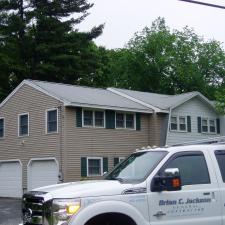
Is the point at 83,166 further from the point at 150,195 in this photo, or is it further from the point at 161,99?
the point at 150,195

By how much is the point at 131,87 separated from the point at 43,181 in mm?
30625

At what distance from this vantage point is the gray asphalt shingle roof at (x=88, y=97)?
28625 mm

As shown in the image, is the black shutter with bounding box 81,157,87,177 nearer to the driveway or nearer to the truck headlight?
the driveway

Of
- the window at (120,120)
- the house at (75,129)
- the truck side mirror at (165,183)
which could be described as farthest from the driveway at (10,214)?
the truck side mirror at (165,183)

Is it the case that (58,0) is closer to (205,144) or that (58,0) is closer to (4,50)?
(4,50)

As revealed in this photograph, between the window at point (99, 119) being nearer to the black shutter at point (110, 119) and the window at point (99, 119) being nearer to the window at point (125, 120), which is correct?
the black shutter at point (110, 119)

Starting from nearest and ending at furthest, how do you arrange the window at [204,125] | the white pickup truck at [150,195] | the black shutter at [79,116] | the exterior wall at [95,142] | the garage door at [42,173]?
1. the white pickup truck at [150,195]
2. the exterior wall at [95,142]
3. the black shutter at [79,116]
4. the garage door at [42,173]
5. the window at [204,125]

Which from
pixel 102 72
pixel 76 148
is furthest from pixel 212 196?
pixel 102 72

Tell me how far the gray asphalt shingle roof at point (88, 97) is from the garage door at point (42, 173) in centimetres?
355

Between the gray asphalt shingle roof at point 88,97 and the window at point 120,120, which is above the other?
the gray asphalt shingle roof at point 88,97

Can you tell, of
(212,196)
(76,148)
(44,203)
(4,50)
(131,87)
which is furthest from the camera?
(131,87)

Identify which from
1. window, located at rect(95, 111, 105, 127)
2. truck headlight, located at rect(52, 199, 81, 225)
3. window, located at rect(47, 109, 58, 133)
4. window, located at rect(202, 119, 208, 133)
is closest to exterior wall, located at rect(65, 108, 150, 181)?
window, located at rect(95, 111, 105, 127)

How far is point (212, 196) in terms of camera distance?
8.34 meters

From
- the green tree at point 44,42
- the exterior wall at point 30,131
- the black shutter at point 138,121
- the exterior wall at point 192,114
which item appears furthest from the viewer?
the green tree at point 44,42
